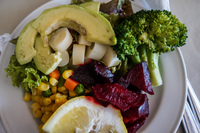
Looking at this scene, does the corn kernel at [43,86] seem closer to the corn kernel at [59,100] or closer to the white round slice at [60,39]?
the corn kernel at [59,100]

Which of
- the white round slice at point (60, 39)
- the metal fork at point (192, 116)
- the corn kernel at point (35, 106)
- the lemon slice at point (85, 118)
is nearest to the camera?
the lemon slice at point (85, 118)

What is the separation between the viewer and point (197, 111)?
1787 mm

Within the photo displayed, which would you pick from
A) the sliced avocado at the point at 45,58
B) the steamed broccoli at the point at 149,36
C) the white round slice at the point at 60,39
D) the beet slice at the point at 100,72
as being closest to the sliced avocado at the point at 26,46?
the sliced avocado at the point at 45,58

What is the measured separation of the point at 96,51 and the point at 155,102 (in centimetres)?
75

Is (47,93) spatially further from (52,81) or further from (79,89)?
(79,89)

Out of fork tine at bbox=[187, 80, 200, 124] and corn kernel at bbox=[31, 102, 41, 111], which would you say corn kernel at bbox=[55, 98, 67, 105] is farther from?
fork tine at bbox=[187, 80, 200, 124]

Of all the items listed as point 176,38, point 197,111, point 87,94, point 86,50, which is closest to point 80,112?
point 87,94

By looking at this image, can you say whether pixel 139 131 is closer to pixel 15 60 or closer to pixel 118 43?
pixel 118 43

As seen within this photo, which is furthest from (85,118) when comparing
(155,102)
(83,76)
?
(155,102)

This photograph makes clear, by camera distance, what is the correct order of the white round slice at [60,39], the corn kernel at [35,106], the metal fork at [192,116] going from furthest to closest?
the metal fork at [192,116] < the corn kernel at [35,106] < the white round slice at [60,39]

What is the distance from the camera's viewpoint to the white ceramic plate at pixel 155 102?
1537 mm

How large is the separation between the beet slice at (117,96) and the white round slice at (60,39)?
421 mm

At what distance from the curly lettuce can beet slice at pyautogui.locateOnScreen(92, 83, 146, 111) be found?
47cm

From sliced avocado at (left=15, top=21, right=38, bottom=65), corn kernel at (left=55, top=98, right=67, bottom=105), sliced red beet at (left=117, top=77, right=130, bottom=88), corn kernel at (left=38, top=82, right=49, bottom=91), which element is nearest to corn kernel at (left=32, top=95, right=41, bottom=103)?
corn kernel at (left=38, top=82, right=49, bottom=91)
